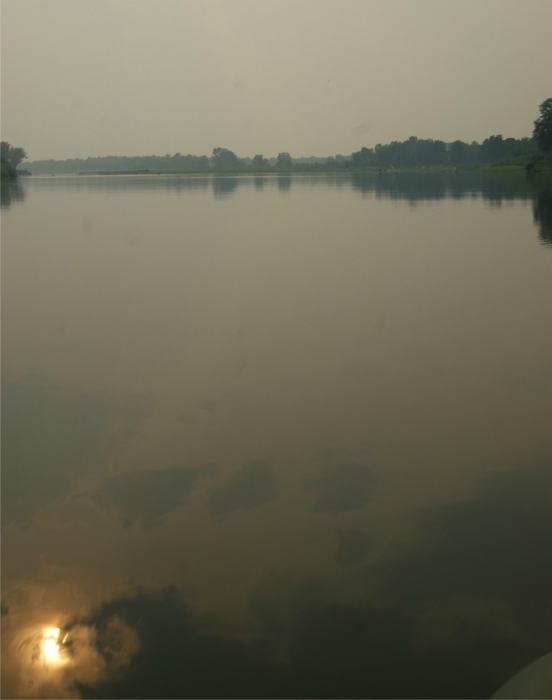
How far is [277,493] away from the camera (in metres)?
5.88

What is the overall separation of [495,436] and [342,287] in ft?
24.9

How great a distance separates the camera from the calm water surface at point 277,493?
4094 mm

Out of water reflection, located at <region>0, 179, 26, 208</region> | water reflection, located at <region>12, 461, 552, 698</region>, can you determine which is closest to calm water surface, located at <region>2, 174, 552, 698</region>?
water reflection, located at <region>12, 461, 552, 698</region>

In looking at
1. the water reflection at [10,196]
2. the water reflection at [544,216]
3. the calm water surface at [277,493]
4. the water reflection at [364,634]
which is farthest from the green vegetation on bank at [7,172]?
the water reflection at [364,634]

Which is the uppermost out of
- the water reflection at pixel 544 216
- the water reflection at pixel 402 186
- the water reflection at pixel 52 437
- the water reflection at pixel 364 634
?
the water reflection at pixel 544 216

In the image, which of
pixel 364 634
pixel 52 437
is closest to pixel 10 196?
pixel 52 437

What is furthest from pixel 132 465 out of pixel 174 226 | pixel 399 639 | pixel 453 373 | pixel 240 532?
pixel 174 226

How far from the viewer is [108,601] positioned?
14.9 ft

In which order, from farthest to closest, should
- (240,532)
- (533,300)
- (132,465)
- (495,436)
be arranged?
1. (533,300)
2. (495,436)
3. (132,465)
4. (240,532)

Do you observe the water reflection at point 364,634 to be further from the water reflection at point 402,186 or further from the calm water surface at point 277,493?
the water reflection at point 402,186

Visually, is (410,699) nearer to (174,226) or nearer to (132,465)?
(132,465)

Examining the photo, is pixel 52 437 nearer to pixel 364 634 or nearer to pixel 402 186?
pixel 364 634

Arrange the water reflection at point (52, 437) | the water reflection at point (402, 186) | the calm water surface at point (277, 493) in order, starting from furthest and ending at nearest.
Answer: the water reflection at point (402, 186)
the water reflection at point (52, 437)
the calm water surface at point (277, 493)

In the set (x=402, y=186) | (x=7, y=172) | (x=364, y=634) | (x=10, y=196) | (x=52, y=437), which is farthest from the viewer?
(x=7, y=172)
